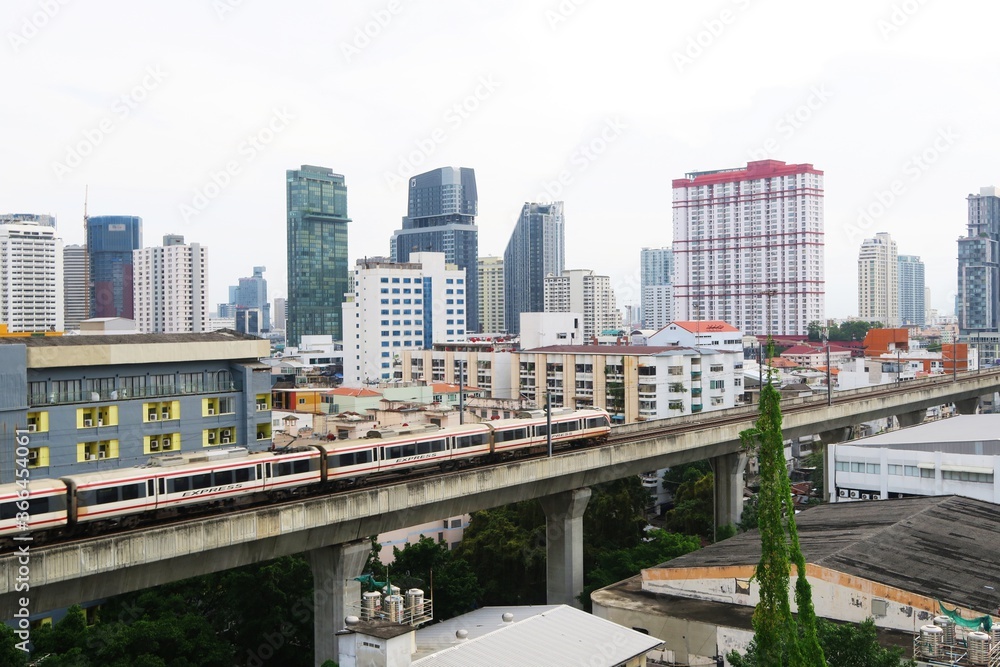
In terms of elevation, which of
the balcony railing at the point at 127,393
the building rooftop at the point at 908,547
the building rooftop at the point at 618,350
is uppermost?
the building rooftop at the point at 618,350

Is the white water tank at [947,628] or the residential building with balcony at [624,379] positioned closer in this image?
the white water tank at [947,628]

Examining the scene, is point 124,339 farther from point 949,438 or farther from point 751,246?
point 751,246

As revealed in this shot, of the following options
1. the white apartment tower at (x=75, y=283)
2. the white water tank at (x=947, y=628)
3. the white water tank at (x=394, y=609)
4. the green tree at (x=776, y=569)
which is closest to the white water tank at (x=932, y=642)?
the white water tank at (x=947, y=628)

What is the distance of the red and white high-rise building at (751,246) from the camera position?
15725cm

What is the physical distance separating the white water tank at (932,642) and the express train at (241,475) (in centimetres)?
1605

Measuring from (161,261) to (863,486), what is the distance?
14864 centimetres

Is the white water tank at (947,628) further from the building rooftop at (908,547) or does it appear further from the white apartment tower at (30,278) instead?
the white apartment tower at (30,278)

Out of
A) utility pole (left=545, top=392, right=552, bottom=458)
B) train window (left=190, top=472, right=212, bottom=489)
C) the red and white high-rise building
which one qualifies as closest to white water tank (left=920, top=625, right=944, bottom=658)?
utility pole (left=545, top=392, right=552, bottom=458)

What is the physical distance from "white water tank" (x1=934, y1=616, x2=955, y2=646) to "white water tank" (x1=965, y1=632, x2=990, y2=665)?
0.90 metres

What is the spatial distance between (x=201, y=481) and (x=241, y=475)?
127cm

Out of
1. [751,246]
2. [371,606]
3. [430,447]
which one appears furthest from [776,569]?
[751,246]

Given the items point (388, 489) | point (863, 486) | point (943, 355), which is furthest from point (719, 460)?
point (943, 355)

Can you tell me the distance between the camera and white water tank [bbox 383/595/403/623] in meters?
21.1

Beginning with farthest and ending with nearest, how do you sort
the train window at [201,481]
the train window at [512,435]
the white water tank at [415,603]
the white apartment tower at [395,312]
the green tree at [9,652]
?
the white apartment tower at [395,312] → the train window at [512,435] → the green tree at [9,652] → the train window at [201,481] → the white water tank at [415,603]
